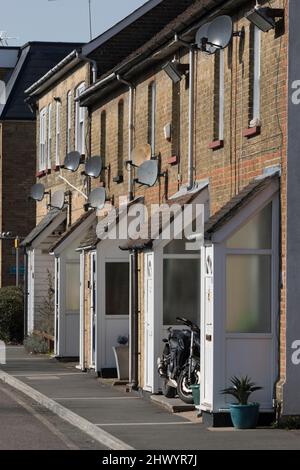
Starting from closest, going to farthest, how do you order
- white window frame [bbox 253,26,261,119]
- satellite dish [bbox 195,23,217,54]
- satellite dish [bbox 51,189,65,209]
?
white window frame [bbox 253,26,261,119] → satellite dish [bbox 195,23,217,54] → satellite dish [bbox 51,189,65,209]

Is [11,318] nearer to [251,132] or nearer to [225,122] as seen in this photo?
[225,122]

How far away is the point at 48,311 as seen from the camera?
38.0 m

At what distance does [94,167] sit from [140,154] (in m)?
4.03

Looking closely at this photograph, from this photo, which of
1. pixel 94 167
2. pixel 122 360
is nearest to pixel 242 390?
pixel 122 360

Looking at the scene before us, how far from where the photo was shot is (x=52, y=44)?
165 ft

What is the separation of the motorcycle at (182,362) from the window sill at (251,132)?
342 cm

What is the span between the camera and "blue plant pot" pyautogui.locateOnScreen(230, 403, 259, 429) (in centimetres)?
1795

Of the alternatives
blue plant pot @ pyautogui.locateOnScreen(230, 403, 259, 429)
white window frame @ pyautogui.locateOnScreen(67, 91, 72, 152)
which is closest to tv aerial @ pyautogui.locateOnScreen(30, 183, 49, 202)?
white window frame @ pyautogui.locateOnScreen(67, 91, 72, 152)

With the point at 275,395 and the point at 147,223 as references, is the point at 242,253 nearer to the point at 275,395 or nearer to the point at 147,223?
the point at 275,395

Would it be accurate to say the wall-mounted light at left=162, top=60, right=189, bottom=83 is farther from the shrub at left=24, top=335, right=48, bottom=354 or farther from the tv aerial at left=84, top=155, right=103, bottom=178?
the shrub at left=24, top=335, right=48, bottom=354

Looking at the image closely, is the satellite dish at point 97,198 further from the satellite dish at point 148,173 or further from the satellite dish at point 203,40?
the satellite dish at point 203,40

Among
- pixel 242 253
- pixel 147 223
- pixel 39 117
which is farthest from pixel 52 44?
pixel 242 253

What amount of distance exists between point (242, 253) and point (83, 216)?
13831 mm

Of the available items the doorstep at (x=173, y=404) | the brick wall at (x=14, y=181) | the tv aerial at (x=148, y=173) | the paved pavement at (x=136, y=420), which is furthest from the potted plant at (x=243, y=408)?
the brick wall at (x=14, y=181)
